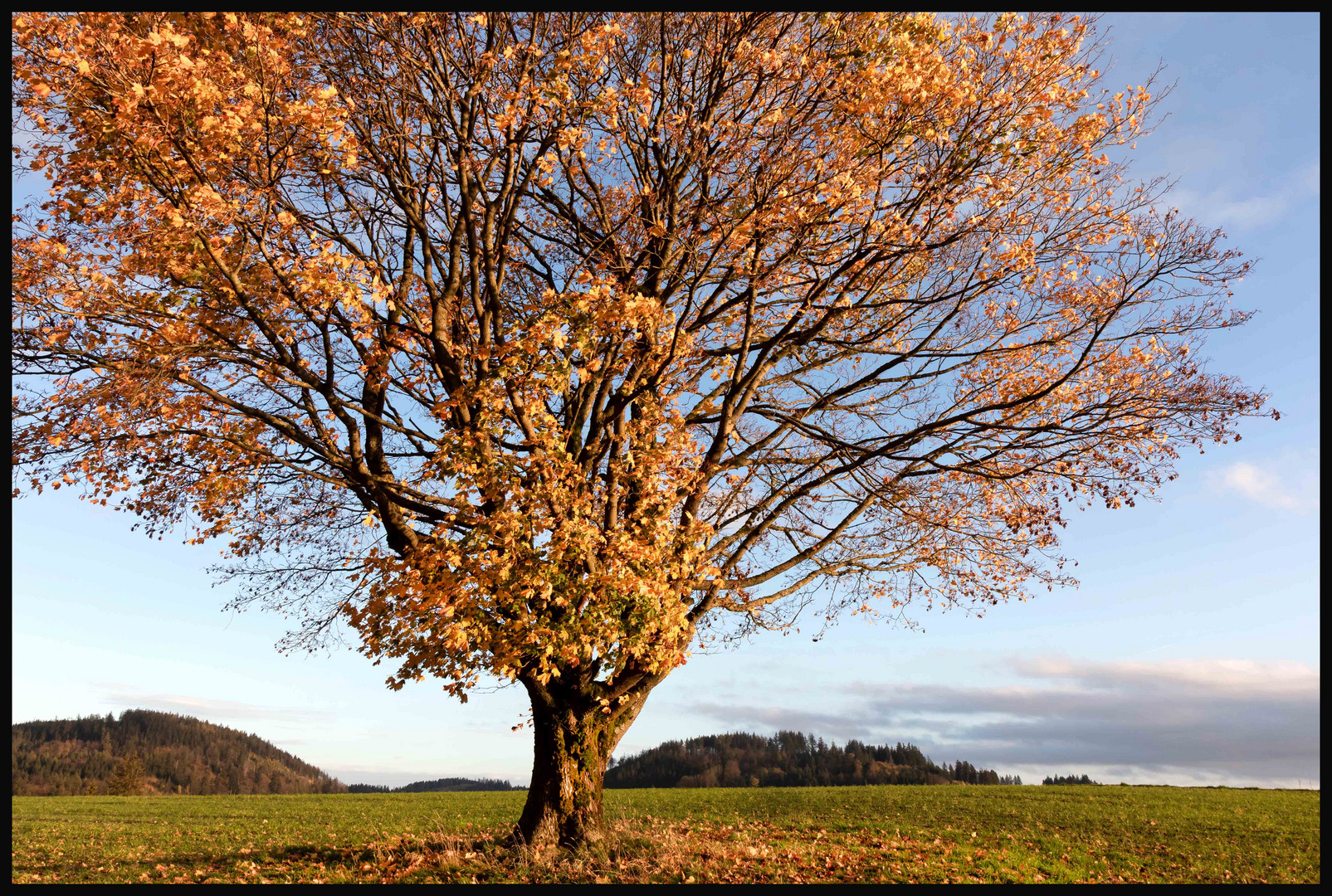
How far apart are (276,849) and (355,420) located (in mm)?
8208

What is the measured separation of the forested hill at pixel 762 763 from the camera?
48.4 metres

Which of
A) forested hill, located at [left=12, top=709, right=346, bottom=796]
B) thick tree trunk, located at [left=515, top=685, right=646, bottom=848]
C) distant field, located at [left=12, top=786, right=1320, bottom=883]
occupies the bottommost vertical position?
forested hill, located at [left=12, top=709, right=346, bottom=796]

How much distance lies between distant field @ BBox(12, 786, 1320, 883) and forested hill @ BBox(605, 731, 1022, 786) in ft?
71.4

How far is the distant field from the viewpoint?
11.4 meters

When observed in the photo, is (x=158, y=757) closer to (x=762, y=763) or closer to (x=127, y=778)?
(x=127, y=778)

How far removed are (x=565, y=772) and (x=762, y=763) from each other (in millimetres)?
47564

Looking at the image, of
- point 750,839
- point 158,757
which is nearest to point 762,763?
point 750,839

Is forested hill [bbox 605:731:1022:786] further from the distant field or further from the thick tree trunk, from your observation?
the thick tree trunk

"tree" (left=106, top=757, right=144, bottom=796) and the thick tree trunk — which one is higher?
the thick tree trunk

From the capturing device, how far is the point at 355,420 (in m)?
12.6

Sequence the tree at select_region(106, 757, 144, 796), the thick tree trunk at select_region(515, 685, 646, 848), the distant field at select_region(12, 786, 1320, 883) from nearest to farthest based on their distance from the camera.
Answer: the distant field at select_region(12, 786, 1320, 883) < the thick tree trunk at select_region(515, 685, 646, 848) < the tree at select_region(106, 757, 144, 796)

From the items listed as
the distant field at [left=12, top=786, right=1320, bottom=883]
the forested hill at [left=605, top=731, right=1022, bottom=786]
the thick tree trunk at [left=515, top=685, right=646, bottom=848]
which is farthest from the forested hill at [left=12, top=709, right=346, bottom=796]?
the thick tree trunk at [left=515, top=685, right=646, bottom=848]

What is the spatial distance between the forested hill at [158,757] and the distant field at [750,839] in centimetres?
7104

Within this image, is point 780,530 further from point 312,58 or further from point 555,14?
point 312,58
